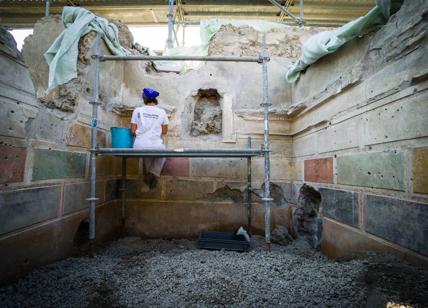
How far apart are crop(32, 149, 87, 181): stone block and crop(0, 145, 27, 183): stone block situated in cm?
12

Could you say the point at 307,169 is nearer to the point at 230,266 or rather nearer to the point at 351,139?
the point at 351,139

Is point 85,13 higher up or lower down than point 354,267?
higher up

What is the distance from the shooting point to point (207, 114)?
3396 mm

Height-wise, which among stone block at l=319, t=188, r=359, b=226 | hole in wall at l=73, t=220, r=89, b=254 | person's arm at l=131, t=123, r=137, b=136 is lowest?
hole in wall at l=73, t=220, r=89, b=254

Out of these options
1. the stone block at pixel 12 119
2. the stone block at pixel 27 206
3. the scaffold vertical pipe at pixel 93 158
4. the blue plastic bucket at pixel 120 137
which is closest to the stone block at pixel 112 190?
the scaffold vertical pipe at pixel 93 158

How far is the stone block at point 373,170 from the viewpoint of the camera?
1447 mm

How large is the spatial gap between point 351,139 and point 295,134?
4.06 ft

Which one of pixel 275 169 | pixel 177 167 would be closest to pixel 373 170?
pixel 275 169

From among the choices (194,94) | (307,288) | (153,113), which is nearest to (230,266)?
(307,288)

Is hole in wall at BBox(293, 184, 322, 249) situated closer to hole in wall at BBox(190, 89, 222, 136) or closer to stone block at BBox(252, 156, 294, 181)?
stone block at BBox(252, 156, 294, 181)

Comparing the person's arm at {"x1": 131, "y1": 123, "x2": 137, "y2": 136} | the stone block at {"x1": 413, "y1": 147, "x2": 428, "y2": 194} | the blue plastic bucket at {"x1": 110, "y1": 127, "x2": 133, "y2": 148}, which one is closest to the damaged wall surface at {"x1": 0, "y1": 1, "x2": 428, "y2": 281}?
the stone block at {"x1": 413, "y1": 147, "x2": 428, "y2": 194}

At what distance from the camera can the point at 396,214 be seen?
1.43m

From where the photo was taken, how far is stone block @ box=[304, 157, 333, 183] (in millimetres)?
2270

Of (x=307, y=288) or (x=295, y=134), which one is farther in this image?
(x=295, y=134)
